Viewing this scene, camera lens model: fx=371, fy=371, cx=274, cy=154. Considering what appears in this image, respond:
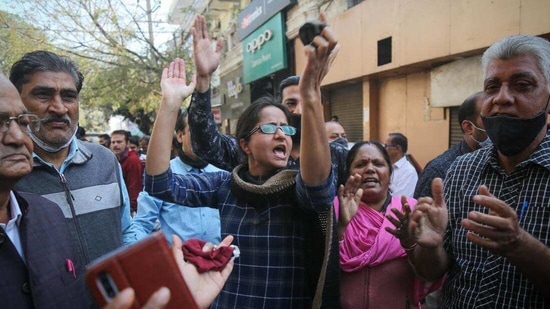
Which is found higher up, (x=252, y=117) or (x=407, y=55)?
(x=407, y=55)

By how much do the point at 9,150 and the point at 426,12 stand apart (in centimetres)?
708

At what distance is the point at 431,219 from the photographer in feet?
5.39

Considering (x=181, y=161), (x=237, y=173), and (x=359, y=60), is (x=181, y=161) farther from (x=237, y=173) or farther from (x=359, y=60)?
(x=359, y=60)

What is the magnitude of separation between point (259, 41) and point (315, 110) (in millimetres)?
12703

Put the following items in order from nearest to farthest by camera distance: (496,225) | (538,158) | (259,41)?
1. (496,225)
2. (538,158)
3. (259,41)

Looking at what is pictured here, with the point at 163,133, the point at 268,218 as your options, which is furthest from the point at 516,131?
the point at 163,133

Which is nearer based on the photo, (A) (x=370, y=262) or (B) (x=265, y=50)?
(A) (x=370, y=262)

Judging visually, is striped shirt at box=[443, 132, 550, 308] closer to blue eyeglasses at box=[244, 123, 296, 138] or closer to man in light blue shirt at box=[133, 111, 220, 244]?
blue eyeglasses at box=[244, 123, 296, 138]

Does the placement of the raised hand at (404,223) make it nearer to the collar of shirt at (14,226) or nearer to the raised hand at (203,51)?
the raised hand at (203,51)

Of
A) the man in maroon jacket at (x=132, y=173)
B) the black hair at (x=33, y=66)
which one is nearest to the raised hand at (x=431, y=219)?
the black hair at (x=33, y=66)

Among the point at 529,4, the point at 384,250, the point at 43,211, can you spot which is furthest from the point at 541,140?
the point at 529,4

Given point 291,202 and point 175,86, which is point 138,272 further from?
point 175,86

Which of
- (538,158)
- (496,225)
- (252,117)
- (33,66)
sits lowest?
(496,225)

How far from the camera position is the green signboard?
12.0 metres
